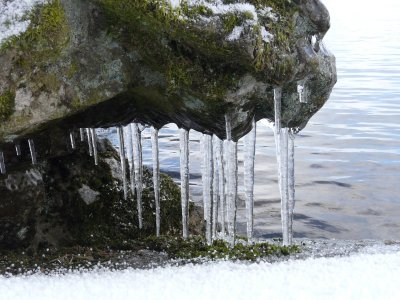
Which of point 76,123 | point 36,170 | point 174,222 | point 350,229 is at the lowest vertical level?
point 350,229

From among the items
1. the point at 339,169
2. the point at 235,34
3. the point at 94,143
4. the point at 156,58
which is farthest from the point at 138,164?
the point at 339,169

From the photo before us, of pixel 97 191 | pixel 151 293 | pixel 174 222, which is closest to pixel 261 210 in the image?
pixel 174 222

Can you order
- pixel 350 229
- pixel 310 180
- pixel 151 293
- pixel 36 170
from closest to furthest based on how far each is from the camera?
Answer: pixel 151 293
pixel 36 170
pixel 350 229
pixel 310 180

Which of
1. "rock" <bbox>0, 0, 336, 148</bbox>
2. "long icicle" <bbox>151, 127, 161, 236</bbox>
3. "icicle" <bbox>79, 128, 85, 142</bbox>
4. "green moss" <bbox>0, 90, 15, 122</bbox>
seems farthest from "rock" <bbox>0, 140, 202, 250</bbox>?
"green moss" <bbox>0, 90, 15, 122</bbox>

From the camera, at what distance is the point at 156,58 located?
4668 mm

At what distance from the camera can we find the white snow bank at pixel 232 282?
13.9 ft

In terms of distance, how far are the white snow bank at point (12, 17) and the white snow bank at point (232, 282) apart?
200 centimetres

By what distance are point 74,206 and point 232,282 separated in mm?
2909

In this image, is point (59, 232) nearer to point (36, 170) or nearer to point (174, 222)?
point (36, 170)

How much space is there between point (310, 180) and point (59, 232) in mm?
6426

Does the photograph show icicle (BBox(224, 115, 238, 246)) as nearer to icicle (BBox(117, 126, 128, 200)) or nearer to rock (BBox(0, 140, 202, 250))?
rock (BBox(0, 140, 202, 250))

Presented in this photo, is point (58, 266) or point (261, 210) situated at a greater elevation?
point (58, 266)

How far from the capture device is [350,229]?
9297 mm

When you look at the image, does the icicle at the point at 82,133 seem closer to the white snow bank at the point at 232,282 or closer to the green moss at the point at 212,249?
the green moss at the point at 212,249
